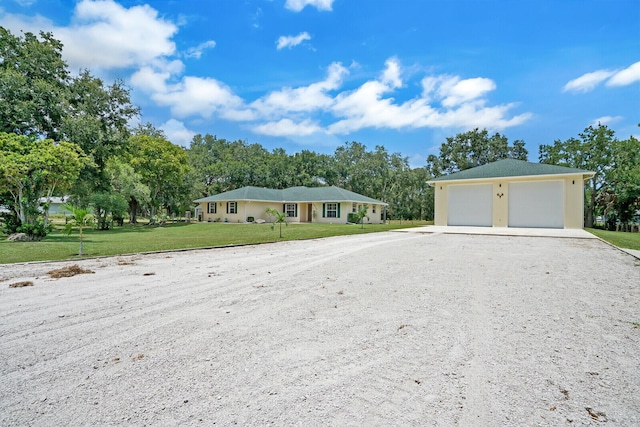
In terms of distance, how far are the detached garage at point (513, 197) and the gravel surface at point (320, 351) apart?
1610 centimetres

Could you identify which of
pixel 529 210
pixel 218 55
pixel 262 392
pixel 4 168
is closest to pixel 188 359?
pixel 262 392

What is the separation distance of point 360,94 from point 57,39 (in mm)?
19761

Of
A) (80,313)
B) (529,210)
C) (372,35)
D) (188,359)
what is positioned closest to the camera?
(188,359)

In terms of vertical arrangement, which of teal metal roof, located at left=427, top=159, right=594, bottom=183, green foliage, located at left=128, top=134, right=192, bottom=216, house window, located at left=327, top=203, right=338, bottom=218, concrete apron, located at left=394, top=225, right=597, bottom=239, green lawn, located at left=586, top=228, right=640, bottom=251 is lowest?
green lawn, located at left=586, top=228, right=640, bottom=251

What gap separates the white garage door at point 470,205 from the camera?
69.5ft

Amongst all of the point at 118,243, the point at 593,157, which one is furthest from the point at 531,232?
the point at 593,157

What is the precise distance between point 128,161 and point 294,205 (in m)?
15.5

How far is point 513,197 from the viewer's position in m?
20.4

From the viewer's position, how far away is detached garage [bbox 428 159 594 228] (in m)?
19.1

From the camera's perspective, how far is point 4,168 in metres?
12.4

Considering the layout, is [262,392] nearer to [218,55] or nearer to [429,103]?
[218,55]

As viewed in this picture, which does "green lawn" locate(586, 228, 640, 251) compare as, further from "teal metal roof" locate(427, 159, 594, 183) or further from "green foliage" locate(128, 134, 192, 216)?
"green foliage" locate(128, 134, 192, 216)

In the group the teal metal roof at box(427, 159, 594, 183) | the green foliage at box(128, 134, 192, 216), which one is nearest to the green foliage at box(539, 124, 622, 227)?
the teal metal roof at box(427, 159, 594, 183)

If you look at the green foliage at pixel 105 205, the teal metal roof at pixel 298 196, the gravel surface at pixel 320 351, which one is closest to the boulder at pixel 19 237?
the green foliage at pixel 105 205
